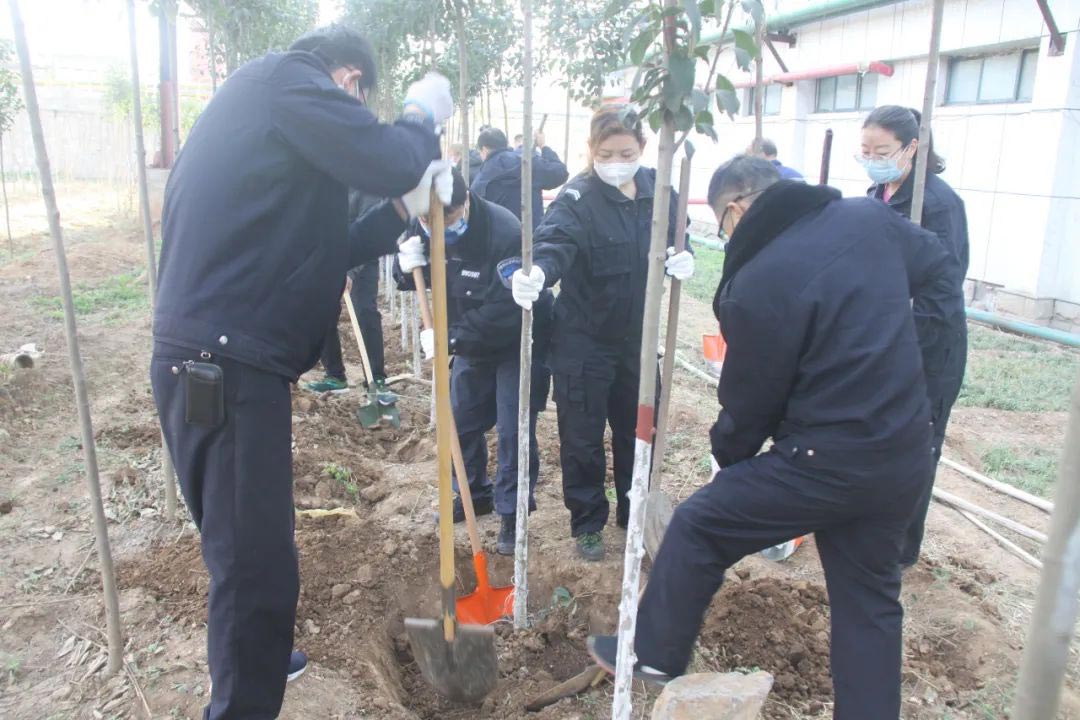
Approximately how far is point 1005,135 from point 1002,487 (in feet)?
20.4

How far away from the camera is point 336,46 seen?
227 centimetres

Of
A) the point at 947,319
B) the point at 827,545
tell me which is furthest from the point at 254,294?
the point at 947,319

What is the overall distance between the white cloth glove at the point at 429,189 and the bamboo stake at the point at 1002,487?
3552 millimetres

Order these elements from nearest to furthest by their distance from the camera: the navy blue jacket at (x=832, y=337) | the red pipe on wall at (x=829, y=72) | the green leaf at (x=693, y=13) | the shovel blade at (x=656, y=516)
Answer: the green leaf at (x=693, y=13) → the navy blue jacket at (x=832, y=337) → the shovel blade at (x=656, y=516) → the red pipe on wall at (x=829, y=72)

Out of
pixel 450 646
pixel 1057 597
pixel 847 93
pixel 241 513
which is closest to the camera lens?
pixel 1057 597

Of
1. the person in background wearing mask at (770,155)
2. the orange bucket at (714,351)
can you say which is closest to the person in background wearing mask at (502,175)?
the orange bucket at (714,351)

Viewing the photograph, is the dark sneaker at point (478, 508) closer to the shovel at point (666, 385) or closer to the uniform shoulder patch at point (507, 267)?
the shovel at point (666, 385)

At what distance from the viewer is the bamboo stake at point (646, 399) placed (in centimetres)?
192

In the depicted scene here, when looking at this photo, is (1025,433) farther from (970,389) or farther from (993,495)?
(993,495)

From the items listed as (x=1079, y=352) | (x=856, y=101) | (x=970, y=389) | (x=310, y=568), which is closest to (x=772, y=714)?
(x=310, y=568)

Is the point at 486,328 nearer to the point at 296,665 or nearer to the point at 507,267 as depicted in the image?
the point at 507,267

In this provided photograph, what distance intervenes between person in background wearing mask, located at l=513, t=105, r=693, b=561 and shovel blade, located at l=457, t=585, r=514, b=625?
0.45 meters

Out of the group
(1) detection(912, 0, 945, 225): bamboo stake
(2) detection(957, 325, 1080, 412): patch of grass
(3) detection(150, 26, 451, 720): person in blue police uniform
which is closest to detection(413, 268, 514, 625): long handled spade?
(3) detection(150, 26, 451, 720): person in blue police uniform

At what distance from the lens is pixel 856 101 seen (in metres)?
11.6
